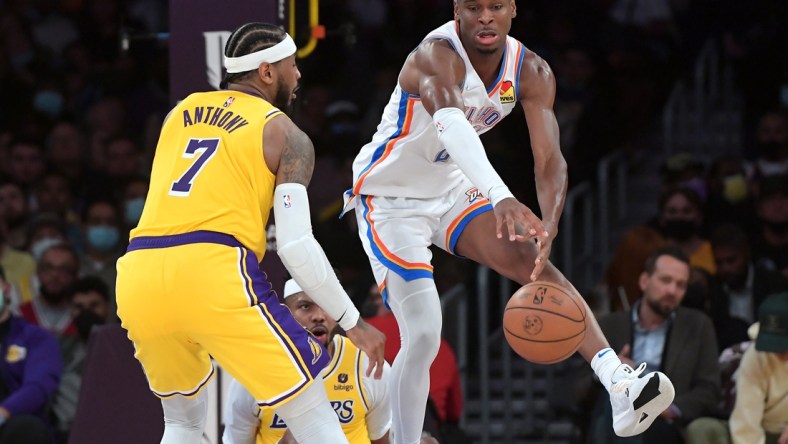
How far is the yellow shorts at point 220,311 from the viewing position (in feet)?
16.4

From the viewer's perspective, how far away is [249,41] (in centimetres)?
539

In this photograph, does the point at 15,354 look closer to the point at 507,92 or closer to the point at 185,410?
the point at 185,410

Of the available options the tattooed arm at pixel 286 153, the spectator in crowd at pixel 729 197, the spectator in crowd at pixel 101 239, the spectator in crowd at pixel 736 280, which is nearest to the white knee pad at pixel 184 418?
the tattooed arm at pixel 286 153

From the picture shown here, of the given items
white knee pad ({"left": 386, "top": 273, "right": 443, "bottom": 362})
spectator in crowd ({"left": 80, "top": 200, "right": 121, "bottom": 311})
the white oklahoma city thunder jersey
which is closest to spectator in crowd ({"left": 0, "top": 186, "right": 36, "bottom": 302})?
spectator in crowd ({"left": 80, "top": 200, "right": 121, "bottom": 311})

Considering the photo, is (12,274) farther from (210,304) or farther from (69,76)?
(210,304)

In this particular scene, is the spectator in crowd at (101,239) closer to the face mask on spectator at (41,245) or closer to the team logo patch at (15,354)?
the face mask on spectator at (41,245)

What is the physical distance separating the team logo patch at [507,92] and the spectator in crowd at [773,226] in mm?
4011

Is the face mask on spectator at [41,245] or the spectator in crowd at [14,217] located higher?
the spectator in crowd at [14,217]

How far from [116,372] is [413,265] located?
2086 mm

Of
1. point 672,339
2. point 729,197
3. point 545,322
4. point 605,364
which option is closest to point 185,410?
point 545,322

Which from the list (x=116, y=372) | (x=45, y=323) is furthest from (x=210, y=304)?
(x=45, y=323)

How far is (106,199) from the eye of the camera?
10617mm

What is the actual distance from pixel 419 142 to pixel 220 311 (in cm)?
148

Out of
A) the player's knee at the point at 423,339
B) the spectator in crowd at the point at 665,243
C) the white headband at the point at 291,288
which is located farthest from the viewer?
the spectator in crowd at the point at 665,243
